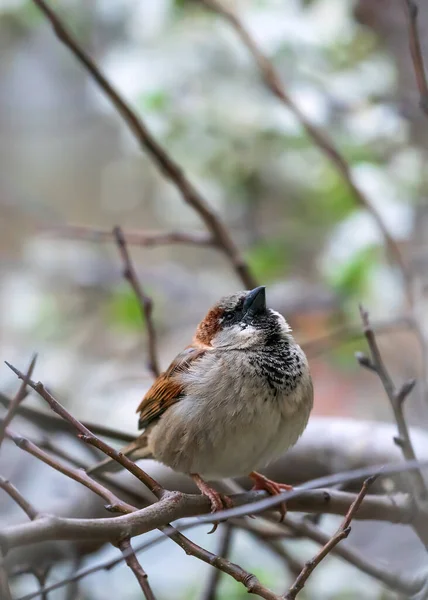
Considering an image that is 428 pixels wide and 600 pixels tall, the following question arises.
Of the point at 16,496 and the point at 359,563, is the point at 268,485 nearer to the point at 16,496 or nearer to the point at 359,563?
the point at 359,563

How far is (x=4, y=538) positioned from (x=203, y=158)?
246 centimetres

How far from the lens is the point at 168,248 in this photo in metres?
6.02

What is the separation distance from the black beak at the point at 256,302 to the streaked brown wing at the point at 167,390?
0.55ft

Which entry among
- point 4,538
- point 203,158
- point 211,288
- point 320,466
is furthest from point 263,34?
point 4,538

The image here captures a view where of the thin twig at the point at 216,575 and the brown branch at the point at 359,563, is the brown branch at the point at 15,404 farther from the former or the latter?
the thin twig at the point at 216,575

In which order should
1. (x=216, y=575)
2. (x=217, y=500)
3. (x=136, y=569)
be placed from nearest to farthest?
(x=136, y=569), (x=217, y=500), (x=216, y=575)

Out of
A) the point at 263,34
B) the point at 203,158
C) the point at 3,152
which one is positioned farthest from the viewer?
the point at 3,152

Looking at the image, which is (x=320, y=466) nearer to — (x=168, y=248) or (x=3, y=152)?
(x=168, y=248)

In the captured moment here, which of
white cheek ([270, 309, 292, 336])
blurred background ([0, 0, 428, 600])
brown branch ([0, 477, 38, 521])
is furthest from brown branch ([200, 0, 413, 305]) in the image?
brown branch ([0, 477, 38, 521])

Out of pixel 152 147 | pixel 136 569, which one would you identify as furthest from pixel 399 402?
pixel 152 147

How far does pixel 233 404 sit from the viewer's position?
1832mm

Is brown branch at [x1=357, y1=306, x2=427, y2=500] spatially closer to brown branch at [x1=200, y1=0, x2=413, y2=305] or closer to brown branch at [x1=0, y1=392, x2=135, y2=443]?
brown branch at [x1=0, y1=392, x2=135, y2=443]

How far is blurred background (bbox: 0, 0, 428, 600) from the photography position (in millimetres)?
3018

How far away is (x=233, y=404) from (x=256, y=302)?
354 mm
